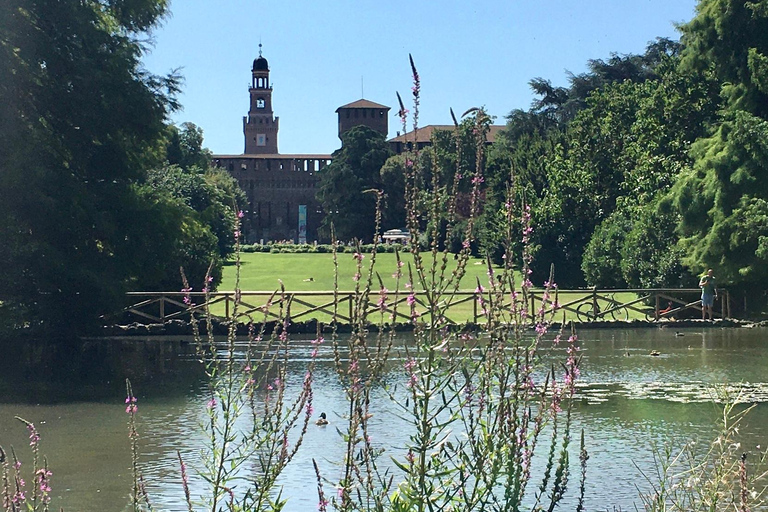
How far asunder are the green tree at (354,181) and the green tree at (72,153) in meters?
66.7

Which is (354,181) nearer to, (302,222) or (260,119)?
(302,222)

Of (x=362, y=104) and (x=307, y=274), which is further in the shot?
(x=362, y=104)

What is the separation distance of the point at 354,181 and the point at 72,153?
234 feet

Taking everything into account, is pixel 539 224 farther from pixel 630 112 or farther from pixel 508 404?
pixel 508 404

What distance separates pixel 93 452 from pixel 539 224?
31.4 m

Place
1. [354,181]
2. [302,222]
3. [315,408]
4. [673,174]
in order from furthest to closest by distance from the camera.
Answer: [302,222] < [354,181] < [673,174] < [315,408]

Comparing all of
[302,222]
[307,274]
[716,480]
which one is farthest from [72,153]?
[302,222]

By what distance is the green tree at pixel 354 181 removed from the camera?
297 ft

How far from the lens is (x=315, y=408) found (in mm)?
14547

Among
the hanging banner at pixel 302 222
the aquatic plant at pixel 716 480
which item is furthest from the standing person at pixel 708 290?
the hanging banner at pixel 302 222

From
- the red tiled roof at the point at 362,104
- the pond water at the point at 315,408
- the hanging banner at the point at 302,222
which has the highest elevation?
the red tiled roof at the point at 362,104

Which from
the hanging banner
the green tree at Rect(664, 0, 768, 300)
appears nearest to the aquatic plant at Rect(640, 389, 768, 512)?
the green tree at Rect(664, 0, 768, 300)

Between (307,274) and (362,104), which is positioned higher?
(362,104)

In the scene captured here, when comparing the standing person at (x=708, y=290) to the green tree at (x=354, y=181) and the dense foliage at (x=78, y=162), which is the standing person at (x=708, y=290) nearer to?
the dense foliage at (x=78, y=162)
